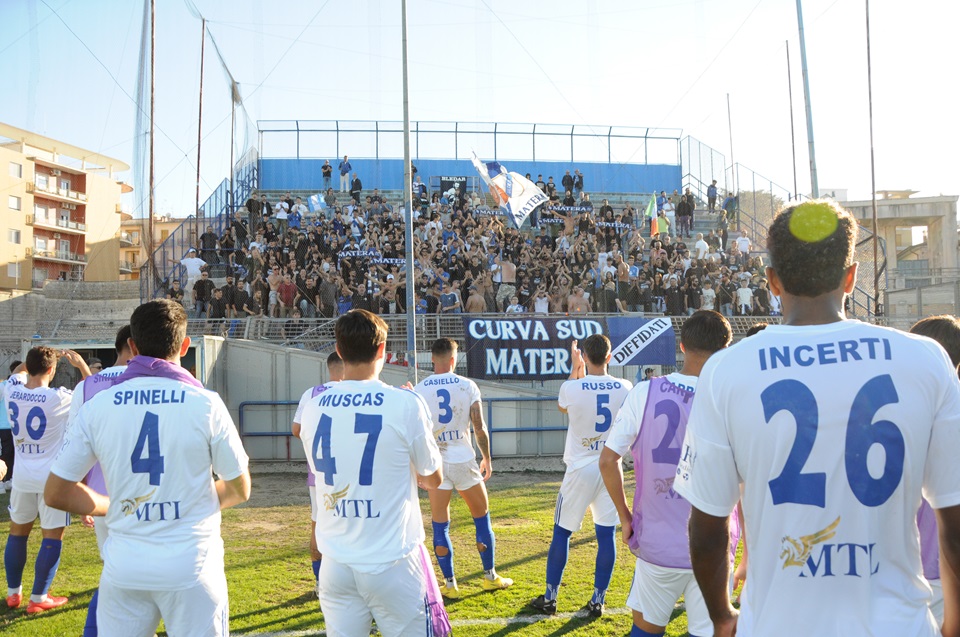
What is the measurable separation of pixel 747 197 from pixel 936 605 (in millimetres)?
28858

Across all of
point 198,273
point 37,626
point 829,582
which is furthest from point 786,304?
point 198,273

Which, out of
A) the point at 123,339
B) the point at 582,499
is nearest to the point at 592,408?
the point at 582,499

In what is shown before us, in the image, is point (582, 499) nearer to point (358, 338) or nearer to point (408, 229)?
point (358, 338)

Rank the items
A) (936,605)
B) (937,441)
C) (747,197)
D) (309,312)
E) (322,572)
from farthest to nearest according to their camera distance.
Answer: (747,197) → (309,312) → (322,572) → (936,605) → (937,441)

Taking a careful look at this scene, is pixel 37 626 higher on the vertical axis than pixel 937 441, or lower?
lower

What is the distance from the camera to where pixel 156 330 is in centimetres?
351

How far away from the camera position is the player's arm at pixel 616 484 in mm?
4148

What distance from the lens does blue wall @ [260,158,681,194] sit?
1264 inches

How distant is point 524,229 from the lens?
86.6ft

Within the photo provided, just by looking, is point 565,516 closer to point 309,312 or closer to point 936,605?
point 936,605

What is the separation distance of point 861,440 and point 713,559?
560 mm

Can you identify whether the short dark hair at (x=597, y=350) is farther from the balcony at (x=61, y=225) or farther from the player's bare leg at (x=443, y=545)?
A: the balcony at (x=61, y=225)

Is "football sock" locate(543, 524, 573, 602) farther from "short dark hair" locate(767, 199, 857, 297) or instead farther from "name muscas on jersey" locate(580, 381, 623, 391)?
"short dark hair" locate(767, 199, 857, 297)

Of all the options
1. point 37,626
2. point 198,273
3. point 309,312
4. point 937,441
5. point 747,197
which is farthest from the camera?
point 747,197
